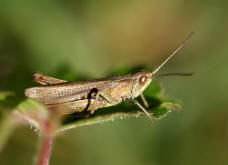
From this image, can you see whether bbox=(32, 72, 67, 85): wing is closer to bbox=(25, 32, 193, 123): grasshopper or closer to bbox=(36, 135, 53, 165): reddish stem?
bbox=(25, 32, 193, 123): grasshopper

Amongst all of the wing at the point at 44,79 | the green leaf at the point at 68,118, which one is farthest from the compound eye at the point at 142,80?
the wing at the point at 44,79

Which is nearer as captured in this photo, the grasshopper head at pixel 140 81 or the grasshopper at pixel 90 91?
the grasshopper at pixel 90 91

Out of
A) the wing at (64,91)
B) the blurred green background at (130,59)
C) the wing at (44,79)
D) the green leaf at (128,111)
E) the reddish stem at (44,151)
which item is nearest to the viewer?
the reddish stem at (44,151)

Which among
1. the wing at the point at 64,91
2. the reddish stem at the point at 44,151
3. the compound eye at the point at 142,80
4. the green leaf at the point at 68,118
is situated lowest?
the reddish stem at the point at 44,151

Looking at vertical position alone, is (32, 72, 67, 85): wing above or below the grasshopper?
above

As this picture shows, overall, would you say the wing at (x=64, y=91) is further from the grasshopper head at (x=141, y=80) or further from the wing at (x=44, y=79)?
the grasshopper head at (x=141, y=80)

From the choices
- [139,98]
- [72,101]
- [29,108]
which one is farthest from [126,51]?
[29,108]

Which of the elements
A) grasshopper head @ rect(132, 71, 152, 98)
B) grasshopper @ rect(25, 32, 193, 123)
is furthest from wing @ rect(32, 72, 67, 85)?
grasshopper head @ rect(132, 71, 152, 98)
